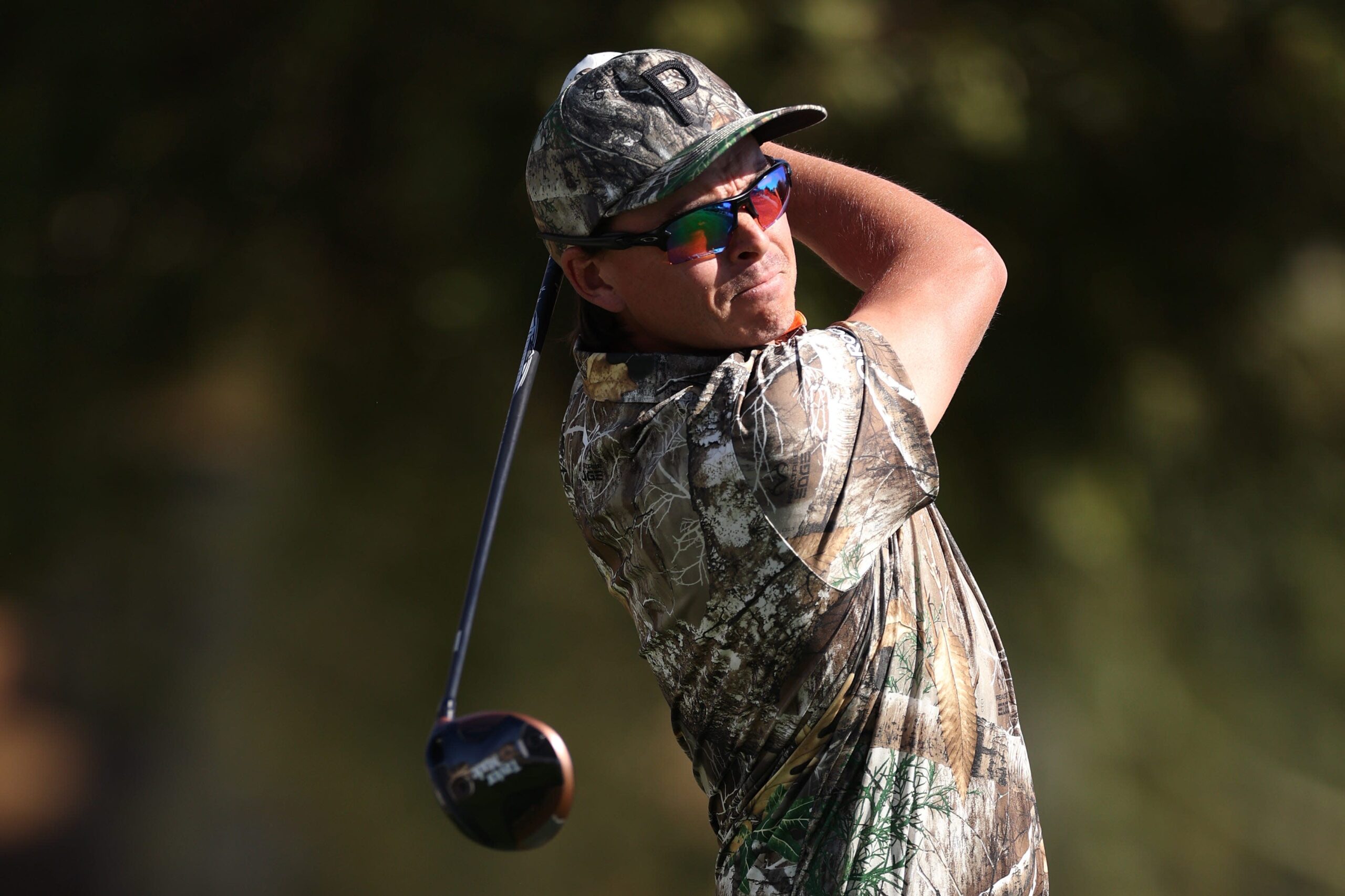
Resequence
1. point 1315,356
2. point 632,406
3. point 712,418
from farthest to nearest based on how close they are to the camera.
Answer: point 1315,356
point 632,406
point 712,418

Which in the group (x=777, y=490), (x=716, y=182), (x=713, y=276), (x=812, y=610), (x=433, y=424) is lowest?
(x=433, y=424)

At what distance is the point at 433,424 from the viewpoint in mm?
4094

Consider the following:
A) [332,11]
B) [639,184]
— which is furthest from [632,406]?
[332,11]

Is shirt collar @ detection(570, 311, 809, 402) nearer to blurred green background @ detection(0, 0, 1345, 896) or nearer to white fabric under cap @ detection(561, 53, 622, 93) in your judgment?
white fabric under cap @ detection(561, 53, 622, 93)

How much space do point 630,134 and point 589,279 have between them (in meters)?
0.20

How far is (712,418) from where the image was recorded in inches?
55.2

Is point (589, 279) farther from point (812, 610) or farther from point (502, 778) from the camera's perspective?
point (502, 778)

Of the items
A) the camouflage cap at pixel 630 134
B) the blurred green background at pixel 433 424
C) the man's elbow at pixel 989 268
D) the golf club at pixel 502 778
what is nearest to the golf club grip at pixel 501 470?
the golf club at pixel 502 778

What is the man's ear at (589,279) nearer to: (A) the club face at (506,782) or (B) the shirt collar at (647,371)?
(B) the shirt collar at (647,371)

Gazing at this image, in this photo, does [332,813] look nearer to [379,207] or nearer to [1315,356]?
[379,207]

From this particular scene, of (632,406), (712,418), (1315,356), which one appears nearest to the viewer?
(712,418)

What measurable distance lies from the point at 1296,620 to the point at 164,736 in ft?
12.3

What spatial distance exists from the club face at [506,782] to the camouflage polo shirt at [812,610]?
255mm

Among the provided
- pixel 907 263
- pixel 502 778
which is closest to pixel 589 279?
pixel 907 263
